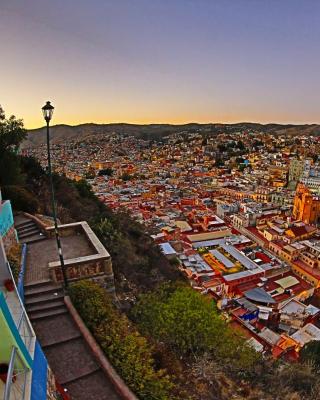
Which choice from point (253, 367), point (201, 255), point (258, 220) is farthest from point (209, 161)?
point (253, 367)

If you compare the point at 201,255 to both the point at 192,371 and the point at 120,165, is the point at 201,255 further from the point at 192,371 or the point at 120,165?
the point at 120,165

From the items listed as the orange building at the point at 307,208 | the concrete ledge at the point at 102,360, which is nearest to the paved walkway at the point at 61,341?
the concrete ledge at the point at 102,360

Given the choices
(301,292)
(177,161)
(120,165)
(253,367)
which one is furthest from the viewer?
(177,161)

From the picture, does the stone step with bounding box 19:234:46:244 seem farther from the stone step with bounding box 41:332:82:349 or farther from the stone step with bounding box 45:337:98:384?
the stone step with bounding box 45:337:98:384

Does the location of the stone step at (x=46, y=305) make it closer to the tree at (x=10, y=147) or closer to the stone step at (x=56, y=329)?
the stone step at (x=56, y=329)

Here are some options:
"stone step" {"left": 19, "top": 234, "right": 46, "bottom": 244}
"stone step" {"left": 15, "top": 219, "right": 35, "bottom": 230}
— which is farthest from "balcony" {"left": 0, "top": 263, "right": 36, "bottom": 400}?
"stone step" {"left": 15, "top": 219, "right": 35, "bottom": 230}
